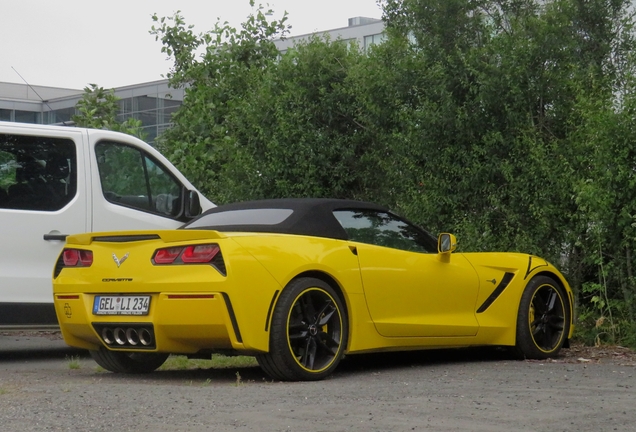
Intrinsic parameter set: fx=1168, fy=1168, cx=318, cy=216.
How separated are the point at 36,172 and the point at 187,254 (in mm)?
3385

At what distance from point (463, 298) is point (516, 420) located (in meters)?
3.42

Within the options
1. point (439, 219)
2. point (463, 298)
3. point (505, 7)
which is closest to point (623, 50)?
point (505, 7)

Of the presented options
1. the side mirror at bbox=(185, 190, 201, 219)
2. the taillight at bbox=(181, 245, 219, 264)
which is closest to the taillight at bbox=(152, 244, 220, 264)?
the taillight at bbox=(181, 245, 219, 264)

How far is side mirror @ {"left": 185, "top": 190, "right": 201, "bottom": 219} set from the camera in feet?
38.8

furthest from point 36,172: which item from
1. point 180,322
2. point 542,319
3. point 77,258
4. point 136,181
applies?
point 542,319

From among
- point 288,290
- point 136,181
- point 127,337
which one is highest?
point 136,181

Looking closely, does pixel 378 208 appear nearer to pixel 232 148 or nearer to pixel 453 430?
pixel 453 430

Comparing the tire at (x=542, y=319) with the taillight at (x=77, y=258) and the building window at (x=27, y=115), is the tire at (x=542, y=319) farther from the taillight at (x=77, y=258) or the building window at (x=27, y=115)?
the building window at (x=27, y=115)

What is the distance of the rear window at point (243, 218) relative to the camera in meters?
8.73

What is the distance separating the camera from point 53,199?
1080cm

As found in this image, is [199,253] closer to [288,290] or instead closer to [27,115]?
[288,290]

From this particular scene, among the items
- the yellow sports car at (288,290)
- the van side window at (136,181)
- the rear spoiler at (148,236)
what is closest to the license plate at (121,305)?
the yellow sports car at (288,290)

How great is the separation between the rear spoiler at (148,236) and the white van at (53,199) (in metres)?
1.94

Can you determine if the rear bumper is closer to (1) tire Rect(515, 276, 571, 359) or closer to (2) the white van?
(2) the white van
